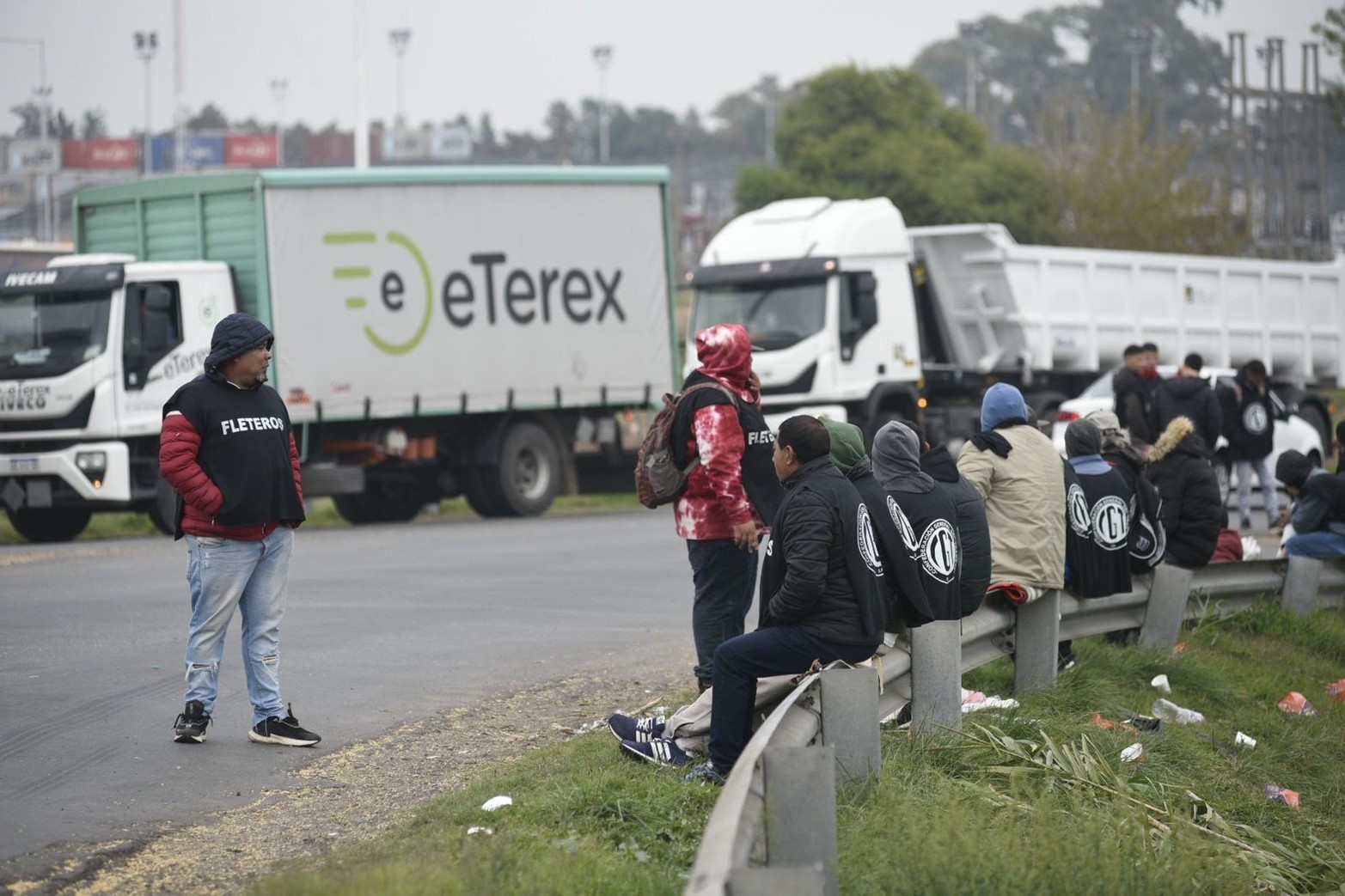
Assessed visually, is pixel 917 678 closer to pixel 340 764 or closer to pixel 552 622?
pixel 340 764

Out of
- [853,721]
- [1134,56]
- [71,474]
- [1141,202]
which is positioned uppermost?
[1134,56]

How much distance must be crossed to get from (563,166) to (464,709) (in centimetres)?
→ 1439

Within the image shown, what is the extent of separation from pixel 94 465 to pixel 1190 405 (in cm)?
1084

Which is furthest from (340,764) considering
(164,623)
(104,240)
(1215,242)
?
(1215,242)

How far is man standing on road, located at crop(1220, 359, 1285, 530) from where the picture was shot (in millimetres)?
17391

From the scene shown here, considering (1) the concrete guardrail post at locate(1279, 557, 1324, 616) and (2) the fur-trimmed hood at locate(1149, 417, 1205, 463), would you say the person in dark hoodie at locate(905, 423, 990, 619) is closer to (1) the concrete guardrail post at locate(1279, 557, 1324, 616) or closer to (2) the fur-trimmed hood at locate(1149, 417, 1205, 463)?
(2) the fur-trimmed hood at locate(1149, 417, 1205, 463)

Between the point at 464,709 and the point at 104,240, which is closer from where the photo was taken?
the point at 464,709

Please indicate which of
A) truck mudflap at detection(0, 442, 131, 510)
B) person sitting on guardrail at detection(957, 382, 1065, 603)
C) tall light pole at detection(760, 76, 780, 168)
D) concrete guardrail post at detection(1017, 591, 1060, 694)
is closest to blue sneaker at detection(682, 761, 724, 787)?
person sitting on guardrail at detection(957, 382, 1065, 603)

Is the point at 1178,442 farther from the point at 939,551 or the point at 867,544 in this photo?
the point at 867,544

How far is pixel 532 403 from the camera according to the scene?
21.2m

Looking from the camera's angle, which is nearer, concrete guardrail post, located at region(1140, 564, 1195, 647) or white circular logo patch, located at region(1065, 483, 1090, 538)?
white circular logo patch, located at region(1065, 483, 1090, 538)

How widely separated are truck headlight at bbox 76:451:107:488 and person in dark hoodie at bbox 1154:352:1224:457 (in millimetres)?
10429

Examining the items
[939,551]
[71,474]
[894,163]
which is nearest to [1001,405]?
[939,551]

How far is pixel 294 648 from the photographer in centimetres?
1035
